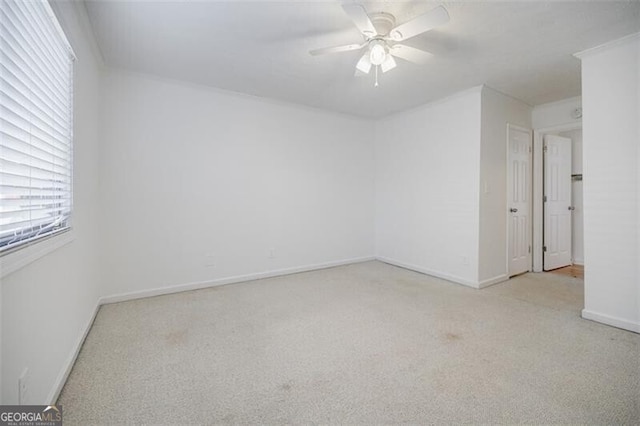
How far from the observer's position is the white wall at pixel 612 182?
2.29 meters

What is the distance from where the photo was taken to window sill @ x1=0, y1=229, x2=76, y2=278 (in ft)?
3.38

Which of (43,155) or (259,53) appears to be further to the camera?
(259,53)

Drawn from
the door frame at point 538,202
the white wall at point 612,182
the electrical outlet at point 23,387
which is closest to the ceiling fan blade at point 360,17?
the white wall at point 612,182

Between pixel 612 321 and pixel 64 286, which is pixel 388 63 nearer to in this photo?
pixel 64 286

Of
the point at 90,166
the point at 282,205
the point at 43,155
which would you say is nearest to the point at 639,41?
the point at 282,205

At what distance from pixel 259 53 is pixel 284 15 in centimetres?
62

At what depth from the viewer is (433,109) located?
3896 mm

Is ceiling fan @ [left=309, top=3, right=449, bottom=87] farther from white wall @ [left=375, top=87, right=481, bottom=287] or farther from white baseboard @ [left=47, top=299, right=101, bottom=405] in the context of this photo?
white baseboard @ [left=47, top=299, right=101, bottom=405]

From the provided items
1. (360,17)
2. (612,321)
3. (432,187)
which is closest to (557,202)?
(432,187)

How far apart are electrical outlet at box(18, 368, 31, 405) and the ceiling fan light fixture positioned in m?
2.69

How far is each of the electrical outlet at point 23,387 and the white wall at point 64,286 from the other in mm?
26

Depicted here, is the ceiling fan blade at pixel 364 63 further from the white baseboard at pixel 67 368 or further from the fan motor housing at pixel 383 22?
the white baseboard at pixel 67 368

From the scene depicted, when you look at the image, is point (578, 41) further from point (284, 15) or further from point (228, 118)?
point (228, 118)

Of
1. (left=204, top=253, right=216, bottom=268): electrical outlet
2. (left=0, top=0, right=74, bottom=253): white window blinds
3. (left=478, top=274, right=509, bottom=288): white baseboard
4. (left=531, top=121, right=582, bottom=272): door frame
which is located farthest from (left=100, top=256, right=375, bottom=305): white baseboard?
(left=531, top=121, right=582, bottom=272): door frame
